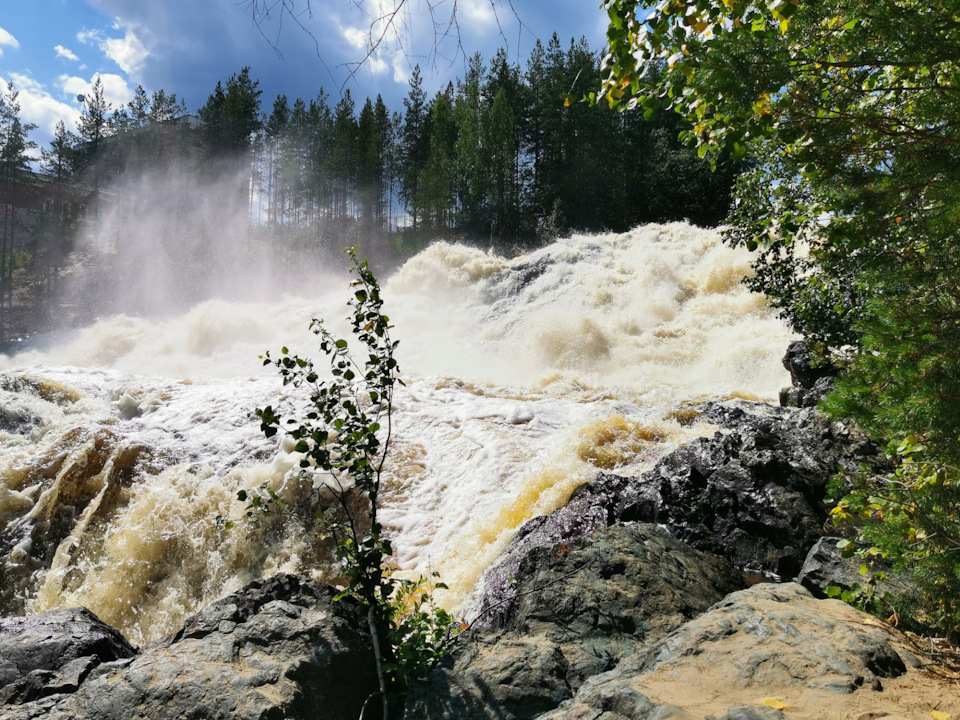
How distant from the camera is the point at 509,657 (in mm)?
2654

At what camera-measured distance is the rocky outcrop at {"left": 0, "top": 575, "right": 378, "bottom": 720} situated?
2.46m

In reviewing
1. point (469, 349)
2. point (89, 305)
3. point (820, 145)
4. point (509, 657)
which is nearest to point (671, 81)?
point (820, 145)

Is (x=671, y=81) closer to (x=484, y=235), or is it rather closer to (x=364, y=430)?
(x=364, y=430)

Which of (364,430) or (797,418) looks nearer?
(364,430)

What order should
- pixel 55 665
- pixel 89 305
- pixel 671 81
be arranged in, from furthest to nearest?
pixel 89 305, pixel 55 665, pixel 671 81

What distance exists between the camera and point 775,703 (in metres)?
1.84

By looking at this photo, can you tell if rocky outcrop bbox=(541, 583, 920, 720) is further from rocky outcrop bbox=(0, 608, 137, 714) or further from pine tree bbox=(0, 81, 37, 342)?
pine tree bbox=(0, 81, 37, 342)

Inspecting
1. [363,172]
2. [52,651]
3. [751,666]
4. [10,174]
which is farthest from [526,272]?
[10,174]

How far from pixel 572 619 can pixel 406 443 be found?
6.05 metres

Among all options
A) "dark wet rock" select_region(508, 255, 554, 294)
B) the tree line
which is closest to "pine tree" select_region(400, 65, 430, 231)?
the tree line

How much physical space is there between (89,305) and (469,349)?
32636mm

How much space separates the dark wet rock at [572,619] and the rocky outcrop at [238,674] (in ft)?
1.45

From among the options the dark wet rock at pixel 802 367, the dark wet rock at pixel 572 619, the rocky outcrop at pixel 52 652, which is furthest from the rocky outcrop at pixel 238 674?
the dark wet rock at pixel 802 367

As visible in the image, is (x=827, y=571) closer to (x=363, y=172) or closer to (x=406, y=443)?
(x=406, y=443)
